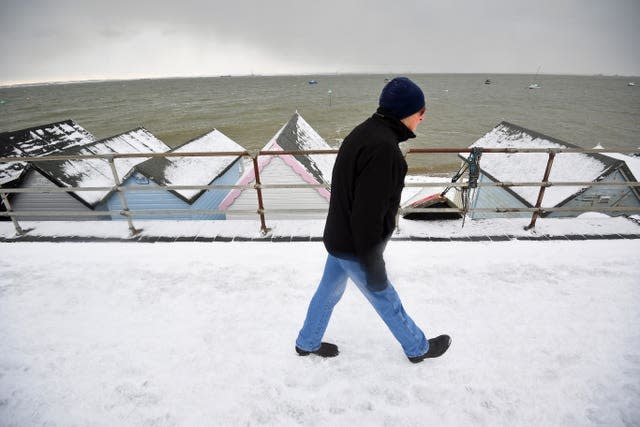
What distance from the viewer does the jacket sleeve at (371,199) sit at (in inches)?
65.1

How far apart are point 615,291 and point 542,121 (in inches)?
2352

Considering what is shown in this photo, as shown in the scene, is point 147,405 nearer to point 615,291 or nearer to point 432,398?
point 432,398

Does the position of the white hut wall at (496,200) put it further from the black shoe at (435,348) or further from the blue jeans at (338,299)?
the blue jeans at (338,299)

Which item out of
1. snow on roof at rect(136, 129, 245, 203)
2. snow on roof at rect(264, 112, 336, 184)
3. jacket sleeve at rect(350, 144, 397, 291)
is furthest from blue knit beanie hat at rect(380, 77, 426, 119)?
snow on roof at rect(136, 129, 245, 203)

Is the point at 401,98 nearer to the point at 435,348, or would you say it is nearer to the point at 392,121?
the point at 392,121

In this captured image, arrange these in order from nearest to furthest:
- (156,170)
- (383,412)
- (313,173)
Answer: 1. (383,412)
2. (313,173)
3. (156,170)

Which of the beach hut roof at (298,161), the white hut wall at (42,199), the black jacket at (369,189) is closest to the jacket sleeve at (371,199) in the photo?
the black jacket at (369,189)

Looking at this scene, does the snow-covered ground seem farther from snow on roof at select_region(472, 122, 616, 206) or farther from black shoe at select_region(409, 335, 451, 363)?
snow on roof at select_region(472, 122, 616, 206)

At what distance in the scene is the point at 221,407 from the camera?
7.02 feet

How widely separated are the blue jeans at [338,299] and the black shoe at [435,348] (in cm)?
7

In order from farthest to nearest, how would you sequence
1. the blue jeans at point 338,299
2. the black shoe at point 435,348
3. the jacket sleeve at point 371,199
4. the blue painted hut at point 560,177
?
the blue painted hut at point 560,177, the black shoe at point 435,348, the blue jeans at point 338,299, the jacket sleeve at point 371,199

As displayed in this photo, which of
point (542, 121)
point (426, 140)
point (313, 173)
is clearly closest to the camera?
point (313, 173)

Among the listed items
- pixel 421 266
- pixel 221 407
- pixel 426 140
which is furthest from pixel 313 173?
pixel 426 140

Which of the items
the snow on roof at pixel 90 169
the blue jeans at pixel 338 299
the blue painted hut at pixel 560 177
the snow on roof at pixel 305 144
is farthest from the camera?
the snow on roof at pixel 90 169
